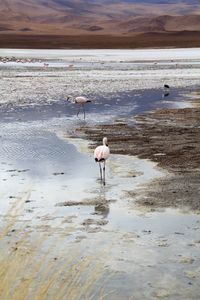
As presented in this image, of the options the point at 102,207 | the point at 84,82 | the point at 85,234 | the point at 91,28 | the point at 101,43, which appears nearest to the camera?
the point at 85,234

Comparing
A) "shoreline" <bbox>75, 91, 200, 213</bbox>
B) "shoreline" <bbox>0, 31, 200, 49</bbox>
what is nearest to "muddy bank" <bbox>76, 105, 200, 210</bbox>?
"shoreline" <bbox>75, 91, 200, 213</bbox>

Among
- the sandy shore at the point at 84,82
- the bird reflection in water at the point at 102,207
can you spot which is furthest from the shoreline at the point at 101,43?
the bird reflection in water at the point at 102,207

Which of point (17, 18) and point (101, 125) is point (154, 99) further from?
point (17, 18)

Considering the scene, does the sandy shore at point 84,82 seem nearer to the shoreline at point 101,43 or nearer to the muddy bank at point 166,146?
the muddy bank at point 166,146

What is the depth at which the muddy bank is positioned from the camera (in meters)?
10.5

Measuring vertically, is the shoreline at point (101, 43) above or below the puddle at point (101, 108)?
above

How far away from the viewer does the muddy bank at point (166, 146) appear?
1052cm

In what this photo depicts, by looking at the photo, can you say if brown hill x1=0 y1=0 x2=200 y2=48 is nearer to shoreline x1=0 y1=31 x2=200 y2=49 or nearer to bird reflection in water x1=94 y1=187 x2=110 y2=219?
shoreline x1=0 y1=31 x2=200 y2=49

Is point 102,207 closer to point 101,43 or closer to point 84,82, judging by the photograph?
point 84,82

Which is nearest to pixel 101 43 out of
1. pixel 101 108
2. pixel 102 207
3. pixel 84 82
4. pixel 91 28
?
pixel 84 82

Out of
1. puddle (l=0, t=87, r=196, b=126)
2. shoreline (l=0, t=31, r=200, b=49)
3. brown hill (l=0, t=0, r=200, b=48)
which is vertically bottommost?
puddle (l=0, t=87, r=196, b=126)

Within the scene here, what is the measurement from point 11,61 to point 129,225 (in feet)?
172

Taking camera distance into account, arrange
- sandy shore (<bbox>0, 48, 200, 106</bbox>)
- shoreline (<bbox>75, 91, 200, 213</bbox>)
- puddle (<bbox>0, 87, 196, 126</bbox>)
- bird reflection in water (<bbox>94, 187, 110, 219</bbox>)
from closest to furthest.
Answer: bird reflection in water (<bbox>94, 187, 110, 219</bbox>)
shoreline (<bbox>75, 91, 200, 213</bbox>)
puddle (<bbox>0, 87, 196, 126</bbox>)
sandy shore (<bbox>0, 48, 200, 106</bbox>)

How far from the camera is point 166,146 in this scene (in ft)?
49.0
